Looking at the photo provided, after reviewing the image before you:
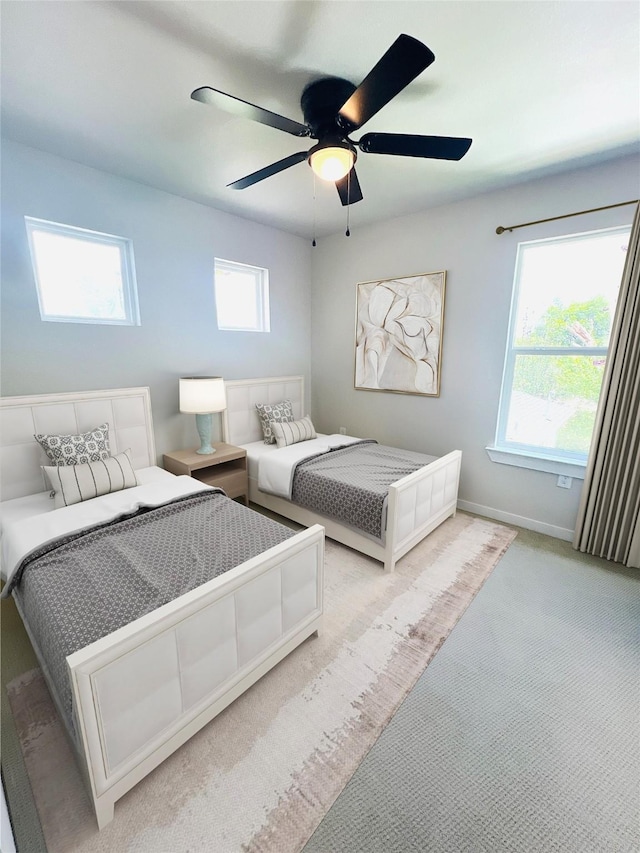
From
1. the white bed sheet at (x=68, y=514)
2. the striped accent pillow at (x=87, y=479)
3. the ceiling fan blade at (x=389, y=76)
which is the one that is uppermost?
the ceiling fan blade at (x=389, y=76)

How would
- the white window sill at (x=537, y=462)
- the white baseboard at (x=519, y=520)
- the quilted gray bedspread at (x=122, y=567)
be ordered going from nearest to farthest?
the quilted gray bedspread at (x=122, y=567), the white window sill at (x=537, y=462), the white baseboard at (x=519, y=520)

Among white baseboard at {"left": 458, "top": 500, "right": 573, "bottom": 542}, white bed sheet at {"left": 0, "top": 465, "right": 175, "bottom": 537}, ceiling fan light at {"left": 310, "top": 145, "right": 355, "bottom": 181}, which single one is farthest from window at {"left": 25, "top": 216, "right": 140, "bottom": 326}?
white baseboard at {"left": 458, "top": 500, "right": 573, "bottom": 542}

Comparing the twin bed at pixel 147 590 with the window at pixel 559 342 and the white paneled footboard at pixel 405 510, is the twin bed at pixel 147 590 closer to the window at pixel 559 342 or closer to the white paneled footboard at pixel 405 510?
the white paneled footboard at pixel 405 510

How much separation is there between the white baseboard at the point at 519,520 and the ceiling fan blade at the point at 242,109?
308 centimetres

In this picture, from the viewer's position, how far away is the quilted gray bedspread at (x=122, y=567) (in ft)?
4.05

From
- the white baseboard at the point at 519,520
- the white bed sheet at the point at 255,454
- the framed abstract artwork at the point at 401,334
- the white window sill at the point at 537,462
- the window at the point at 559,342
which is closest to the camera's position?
the window at the point at 559,342

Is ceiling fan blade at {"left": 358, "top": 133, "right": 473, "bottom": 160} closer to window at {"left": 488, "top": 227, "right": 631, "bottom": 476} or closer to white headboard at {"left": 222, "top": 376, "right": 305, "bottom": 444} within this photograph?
window at {"left": 488, "top": 227, "right": 631, "bottom": 476}

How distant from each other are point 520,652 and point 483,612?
284mm

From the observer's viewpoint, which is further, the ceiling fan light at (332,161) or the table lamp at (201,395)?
the table lamp at (201,395)

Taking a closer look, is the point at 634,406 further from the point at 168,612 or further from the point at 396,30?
the point at 168,612

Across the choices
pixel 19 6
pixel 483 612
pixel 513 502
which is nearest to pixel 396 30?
pixel 19 6

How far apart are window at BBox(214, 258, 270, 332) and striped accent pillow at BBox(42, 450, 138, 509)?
67.0 inches

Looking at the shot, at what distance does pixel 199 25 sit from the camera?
137 centimetres

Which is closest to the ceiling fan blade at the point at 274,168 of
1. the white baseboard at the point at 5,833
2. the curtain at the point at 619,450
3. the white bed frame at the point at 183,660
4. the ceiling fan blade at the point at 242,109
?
the ceiling fan blade at the point at 242,109
